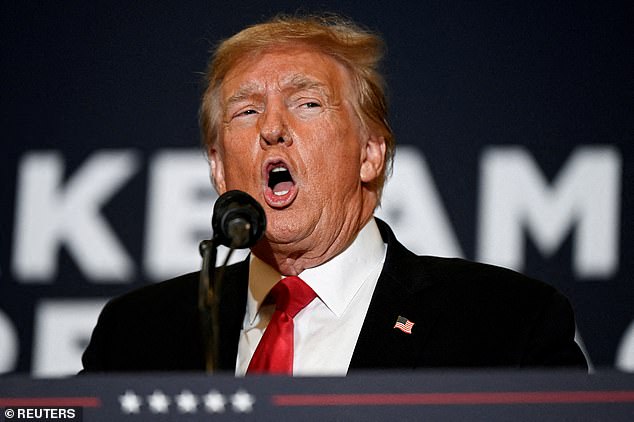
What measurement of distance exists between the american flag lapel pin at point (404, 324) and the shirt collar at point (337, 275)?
144 mm

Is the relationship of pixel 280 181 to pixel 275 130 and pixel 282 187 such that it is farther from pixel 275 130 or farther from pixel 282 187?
pixel 275 130

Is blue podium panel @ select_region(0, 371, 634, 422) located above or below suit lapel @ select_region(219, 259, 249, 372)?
above

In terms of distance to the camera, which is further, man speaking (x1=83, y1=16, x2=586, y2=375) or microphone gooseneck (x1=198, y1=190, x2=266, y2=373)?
man speaking (x1=83, y1=16, x2=586, y2=375)

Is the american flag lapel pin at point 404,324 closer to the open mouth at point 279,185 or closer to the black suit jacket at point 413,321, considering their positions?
the black suit jacket at point 413,321

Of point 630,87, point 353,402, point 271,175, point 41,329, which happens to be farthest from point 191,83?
point 353,402

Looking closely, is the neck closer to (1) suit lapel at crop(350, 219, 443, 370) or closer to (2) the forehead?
(1) suit lapel at crop(350, 219, 443, 370)

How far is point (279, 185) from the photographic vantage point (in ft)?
6.99

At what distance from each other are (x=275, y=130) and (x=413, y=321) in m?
0.46

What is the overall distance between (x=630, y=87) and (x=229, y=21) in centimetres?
113

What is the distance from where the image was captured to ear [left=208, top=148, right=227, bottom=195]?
226cm

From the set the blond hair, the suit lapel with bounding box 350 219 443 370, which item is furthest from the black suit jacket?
the blond hair

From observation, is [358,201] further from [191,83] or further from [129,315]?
[191,83]

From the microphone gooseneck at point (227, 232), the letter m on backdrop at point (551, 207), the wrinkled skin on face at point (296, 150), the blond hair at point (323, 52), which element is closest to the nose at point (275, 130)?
the wrinkled skin on face at point (296, 150)

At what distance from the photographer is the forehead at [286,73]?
2.12m
